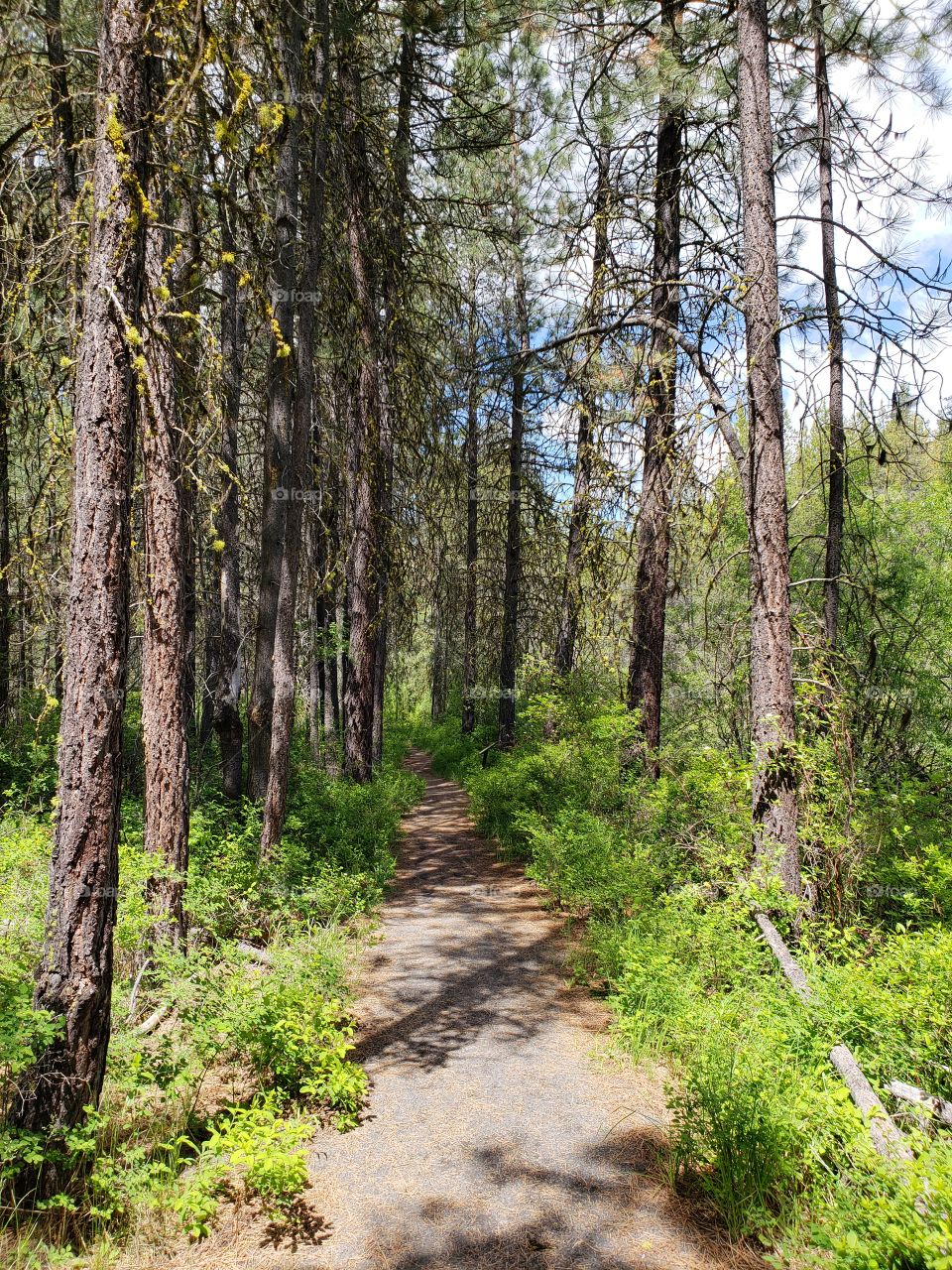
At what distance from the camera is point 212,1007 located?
436cm

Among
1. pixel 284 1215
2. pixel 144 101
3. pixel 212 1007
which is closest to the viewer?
pixel 284 1215

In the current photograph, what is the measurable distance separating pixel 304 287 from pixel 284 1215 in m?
7.56

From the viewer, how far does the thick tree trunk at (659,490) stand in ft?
25.9

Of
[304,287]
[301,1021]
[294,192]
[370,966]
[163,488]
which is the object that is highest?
[294,192]

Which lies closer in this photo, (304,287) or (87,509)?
(87,509)

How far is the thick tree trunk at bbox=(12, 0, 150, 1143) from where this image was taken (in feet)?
11.5

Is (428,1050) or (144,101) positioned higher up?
(144,101)

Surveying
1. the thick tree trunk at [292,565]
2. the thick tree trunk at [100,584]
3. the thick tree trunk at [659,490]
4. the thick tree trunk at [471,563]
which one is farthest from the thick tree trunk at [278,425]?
the thick tree trunk at [471,563]

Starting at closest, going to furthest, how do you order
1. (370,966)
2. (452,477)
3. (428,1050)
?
(428,1050) < (370,966) < (452,477)

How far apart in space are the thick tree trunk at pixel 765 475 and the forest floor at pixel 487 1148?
2229mm

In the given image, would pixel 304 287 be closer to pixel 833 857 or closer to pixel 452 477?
pixel 452 477

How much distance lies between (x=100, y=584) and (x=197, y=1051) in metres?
2.76

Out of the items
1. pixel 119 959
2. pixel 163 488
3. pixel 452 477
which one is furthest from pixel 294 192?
pixel 119 959

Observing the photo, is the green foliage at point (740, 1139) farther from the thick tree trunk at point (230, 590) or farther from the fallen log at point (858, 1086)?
the thick tree trunk at point (230, 590)
